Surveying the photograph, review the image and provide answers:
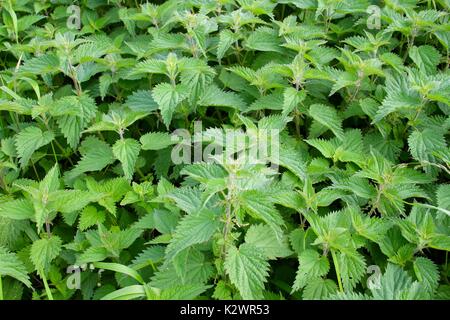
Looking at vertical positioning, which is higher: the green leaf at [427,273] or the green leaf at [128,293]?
the green leaf at [128,293]

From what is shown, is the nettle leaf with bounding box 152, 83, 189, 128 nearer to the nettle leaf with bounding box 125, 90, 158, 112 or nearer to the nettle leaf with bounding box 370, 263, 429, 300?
the nettle leaf with bounding box 125, 90, 158, 112

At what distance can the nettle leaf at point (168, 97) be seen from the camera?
113 inches

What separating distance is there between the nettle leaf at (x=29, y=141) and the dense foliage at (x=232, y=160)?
0.01 m

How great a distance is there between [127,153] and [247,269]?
1.03 metres

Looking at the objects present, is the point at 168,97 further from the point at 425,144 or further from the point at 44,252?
the point at 425,144

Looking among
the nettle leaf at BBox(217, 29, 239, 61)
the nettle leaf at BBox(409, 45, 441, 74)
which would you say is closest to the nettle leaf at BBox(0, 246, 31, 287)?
the nettle leaf at BBox(217, 29, 239, 61)

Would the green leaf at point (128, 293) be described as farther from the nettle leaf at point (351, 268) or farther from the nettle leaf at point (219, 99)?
the nettle leaf at point (219, 99)

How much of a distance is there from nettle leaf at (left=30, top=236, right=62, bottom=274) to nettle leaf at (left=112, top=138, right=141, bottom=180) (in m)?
0.49

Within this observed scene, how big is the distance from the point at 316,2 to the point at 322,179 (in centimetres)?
156

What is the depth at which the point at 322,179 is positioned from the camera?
276 centimetres

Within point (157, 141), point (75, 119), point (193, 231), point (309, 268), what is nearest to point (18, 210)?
point (75, 119)

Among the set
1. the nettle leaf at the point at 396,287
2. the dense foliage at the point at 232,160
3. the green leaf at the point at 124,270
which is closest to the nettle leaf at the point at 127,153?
the dense foliage at the point at 232,160

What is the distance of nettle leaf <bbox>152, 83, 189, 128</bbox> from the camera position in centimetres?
288

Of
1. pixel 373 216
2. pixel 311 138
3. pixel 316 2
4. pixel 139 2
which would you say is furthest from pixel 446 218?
pixel 139 2
